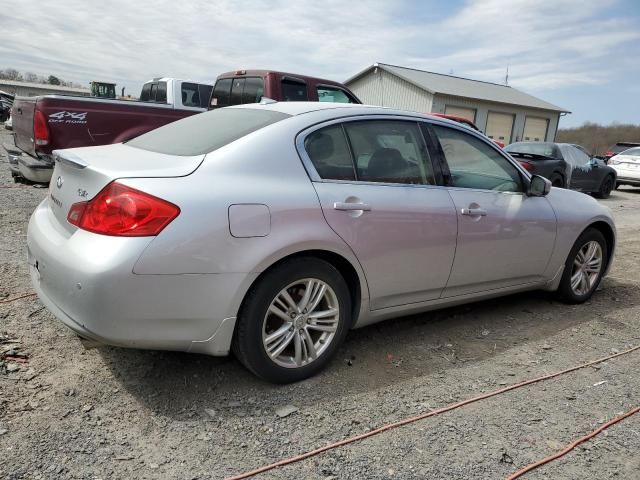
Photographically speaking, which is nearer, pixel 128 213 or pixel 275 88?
pixel 128 213

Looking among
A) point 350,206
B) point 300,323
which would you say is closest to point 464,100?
point 350,206

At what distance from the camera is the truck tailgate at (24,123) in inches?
254

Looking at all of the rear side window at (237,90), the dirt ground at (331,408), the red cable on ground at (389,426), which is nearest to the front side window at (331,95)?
the rear side window at (237,90)

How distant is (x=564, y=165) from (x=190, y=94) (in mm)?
8860

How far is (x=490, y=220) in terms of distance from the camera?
3742 mm

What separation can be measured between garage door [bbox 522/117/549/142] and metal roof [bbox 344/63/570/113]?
0.92 m

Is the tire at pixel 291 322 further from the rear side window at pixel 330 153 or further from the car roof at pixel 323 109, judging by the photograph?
the car roof at pixel 323 109

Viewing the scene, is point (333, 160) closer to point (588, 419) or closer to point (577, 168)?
point (588, 419)

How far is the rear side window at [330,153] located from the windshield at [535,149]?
9.79m

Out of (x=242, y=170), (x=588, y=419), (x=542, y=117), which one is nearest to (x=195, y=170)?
(x=242, y=170)

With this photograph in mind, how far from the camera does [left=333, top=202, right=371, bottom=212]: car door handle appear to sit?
2.96 m

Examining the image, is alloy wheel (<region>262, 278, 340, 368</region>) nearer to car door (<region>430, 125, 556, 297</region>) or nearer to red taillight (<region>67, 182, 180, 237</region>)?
red taillight (<region>67, 182, 180, 237</region>)

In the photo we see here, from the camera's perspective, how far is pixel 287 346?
3002mm

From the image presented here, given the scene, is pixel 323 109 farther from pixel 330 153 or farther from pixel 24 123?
pixel 24 123
